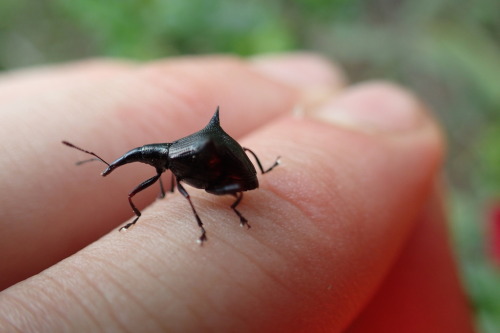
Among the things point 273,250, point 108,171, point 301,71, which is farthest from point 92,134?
point 301,71

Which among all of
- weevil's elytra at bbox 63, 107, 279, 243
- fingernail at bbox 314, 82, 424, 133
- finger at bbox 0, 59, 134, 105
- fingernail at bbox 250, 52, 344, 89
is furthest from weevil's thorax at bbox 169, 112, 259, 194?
fingernail at bbox 250, 52, 344, 89

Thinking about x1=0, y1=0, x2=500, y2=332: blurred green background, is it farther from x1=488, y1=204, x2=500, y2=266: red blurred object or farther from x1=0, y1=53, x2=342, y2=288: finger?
x1=0, y1=53, x2=342, y2=288: finger

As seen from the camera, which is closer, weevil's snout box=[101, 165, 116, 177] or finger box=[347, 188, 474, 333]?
weevil's snout box=[101, 165, 116, 177]

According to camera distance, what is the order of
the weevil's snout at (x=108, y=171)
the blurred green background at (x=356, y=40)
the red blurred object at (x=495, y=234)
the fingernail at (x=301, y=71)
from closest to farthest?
the weevil's snout at (x=108, y=171) < the red blurred object at (x=495, y=234) < the fingernail at (x=301, y=71) < the blurred green background at (x=356, y=40)

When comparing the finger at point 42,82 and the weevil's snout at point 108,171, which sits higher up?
the finger at point 42,82

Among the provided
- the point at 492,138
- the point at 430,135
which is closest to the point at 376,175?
the point at 430,135

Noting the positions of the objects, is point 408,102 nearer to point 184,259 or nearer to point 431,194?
point 431,194

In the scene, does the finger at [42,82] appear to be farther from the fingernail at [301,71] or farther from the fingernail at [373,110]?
the fingernail at [373,110]

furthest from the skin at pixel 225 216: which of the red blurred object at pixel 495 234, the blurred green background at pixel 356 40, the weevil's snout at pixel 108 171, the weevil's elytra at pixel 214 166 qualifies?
the blurred green background at pixel 356 40
